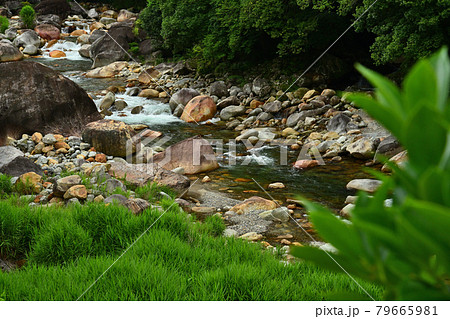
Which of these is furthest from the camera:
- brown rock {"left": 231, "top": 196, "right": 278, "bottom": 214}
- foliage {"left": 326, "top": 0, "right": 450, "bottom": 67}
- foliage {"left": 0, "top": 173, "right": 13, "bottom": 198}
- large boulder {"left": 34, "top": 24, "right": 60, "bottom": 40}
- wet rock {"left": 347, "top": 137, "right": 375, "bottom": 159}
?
large boulder {"left": 34, "top": 24, "right": 60, "bottom": 40}

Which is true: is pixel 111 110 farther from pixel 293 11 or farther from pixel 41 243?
pixel 41 243

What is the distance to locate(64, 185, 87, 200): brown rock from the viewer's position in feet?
16.9

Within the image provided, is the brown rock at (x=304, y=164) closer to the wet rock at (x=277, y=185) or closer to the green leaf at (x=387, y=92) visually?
the wet rock at (x=277, y=185)

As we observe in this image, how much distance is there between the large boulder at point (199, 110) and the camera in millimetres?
13047

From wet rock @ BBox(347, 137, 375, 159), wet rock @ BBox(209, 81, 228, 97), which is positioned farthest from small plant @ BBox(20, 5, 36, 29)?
wet rock @ BBox(347, 137, 375, 159)

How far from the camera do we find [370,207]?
1.49 ft

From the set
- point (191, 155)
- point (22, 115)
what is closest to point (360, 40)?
point (191, 155)

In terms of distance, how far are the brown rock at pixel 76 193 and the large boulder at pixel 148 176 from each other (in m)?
1.43

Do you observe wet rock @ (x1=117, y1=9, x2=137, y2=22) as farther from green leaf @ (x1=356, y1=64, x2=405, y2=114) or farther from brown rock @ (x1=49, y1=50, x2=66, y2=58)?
green leaf @ (x1=356, y1=64, x2=405, y2=114)

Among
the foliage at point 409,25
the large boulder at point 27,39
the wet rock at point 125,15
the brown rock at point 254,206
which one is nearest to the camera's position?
the brown rock at point 254,206

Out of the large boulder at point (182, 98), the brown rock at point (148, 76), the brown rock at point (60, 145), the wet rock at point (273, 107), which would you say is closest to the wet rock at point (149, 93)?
the brown rock at point (148, 76)

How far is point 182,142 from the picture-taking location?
882 centimetres

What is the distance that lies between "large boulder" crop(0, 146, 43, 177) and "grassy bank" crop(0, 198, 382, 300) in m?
2.87

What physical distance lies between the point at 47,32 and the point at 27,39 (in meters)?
1.92
